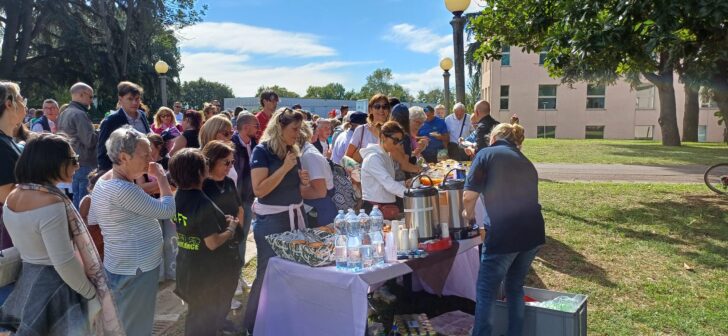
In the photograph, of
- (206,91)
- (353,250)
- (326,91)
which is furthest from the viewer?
(326,91)

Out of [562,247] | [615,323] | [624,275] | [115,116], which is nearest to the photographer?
[615,323]

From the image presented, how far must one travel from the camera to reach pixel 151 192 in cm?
397

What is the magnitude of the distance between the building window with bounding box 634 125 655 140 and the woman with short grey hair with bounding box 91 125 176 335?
39776 millimetres

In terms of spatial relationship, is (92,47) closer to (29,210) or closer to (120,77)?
(120,77)

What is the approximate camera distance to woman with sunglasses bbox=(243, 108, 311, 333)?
3.30 metres

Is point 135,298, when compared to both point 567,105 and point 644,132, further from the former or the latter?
point 644,132

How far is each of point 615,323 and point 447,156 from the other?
153 inches

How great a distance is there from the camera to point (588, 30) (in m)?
6.15

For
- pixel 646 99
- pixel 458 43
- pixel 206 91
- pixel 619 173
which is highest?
pixel 206 91

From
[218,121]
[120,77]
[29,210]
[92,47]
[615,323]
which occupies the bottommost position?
[615,323]

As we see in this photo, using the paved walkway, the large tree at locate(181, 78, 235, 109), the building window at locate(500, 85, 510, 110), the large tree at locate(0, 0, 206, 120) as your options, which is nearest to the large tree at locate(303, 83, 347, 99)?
the large tree at locate(181, 78, 235, 109)

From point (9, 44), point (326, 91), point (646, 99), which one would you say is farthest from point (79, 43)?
point (326, 91)

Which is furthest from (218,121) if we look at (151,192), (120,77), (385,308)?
(120,77)

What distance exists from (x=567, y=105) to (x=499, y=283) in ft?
120
